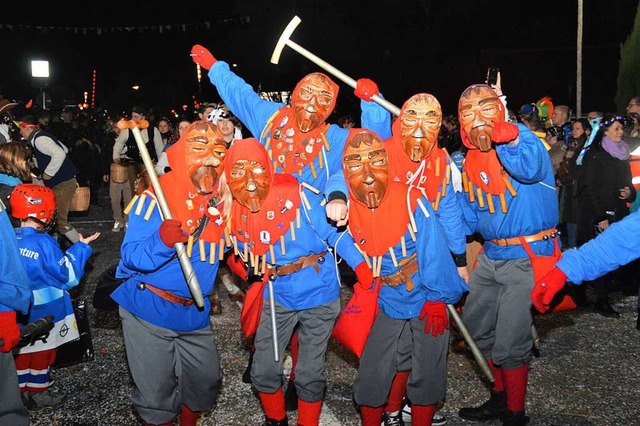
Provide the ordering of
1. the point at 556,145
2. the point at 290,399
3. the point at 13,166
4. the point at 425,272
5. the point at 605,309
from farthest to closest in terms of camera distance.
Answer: the point at 556,145 < the point at 605,309 < the point at 13,166 < the point at 290,399 < the point at 425,272

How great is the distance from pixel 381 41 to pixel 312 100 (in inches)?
935

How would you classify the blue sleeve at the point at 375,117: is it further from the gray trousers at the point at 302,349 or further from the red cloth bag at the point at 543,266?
the gray trousers at the point at 302,349

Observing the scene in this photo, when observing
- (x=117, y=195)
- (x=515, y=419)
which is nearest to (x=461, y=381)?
(x=515, y=419)

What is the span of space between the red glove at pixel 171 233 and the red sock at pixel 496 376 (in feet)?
8.30

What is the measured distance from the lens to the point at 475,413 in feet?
15.2

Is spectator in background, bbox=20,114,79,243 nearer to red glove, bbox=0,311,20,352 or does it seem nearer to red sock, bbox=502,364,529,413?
red glove, bbox=0,311,20,352

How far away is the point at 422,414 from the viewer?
400 centimetres

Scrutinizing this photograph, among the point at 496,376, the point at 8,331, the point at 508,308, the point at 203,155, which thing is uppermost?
the point at 203,155

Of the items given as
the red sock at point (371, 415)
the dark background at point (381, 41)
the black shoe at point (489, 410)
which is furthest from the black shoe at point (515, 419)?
the dark background at point (381, 41)

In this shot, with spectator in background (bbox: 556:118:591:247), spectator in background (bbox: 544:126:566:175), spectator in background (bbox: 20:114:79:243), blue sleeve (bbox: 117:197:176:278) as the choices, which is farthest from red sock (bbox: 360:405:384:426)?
spectator in background (bbox: 544:126:566:175)

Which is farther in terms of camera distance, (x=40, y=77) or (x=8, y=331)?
(x=40, y=77)

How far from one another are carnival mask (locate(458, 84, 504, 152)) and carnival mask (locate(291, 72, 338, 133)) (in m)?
1.20

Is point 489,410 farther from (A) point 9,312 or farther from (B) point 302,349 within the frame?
(A) point 9,312

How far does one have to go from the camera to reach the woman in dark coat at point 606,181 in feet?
23.2
